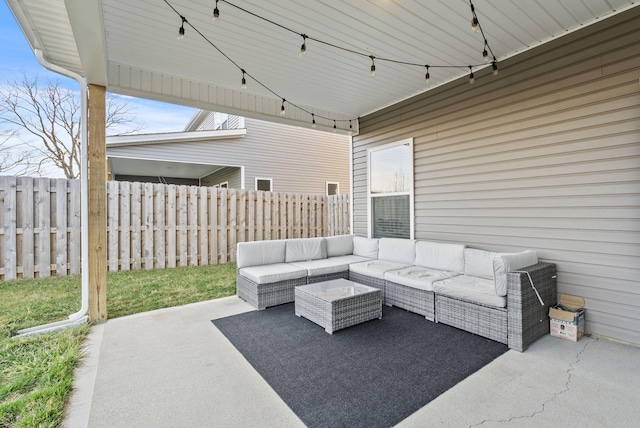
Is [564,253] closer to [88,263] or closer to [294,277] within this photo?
[294,277]

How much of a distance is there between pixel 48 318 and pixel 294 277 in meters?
2.97

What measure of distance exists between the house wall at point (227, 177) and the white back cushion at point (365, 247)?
571 cm

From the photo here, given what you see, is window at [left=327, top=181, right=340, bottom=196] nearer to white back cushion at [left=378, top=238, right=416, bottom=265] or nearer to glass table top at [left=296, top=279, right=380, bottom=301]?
white back cushion at [left=378, top=238, right=416, bottom=265]

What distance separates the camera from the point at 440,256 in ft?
13.7

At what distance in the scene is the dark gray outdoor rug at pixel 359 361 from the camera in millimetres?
1991

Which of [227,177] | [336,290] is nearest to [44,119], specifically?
[227,177]

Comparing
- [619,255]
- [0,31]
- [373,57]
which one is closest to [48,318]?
[373,57]

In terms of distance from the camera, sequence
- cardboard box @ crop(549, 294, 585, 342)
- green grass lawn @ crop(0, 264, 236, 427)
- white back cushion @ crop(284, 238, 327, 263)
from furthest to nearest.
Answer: white back cushion @ crop(284, 238, 327, 263), cardboard box @ crop(549, 294, 585, 342), green grass lawn @ crop(0, 264, 236, 427)

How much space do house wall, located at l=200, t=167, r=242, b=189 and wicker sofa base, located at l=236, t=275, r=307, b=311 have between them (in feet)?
20.5

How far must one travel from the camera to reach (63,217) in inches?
212

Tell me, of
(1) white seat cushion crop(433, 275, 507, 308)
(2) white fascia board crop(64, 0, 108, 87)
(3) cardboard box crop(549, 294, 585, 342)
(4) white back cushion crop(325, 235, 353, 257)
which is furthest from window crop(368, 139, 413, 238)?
(2) white fascia board crop(64, 0, 108, 87)

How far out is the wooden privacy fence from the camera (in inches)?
200

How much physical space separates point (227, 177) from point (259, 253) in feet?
24.7

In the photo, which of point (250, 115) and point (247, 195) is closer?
point (250, 115)
